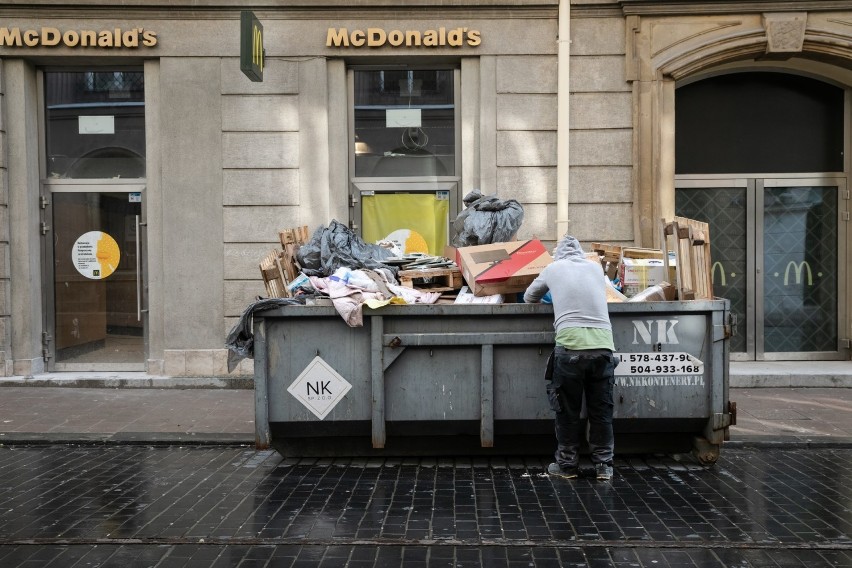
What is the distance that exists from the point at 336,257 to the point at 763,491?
370cm

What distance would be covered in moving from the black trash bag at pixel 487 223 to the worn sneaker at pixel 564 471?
6.91ft

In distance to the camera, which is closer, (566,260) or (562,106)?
(566,260)

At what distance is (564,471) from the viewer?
19.7 feet

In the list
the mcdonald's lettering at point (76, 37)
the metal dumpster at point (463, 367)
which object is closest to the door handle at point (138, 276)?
the mcdonald's lettering at point (76, 37)

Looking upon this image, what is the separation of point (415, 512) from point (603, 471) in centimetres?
153

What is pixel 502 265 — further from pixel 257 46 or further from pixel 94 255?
pixel 94 255

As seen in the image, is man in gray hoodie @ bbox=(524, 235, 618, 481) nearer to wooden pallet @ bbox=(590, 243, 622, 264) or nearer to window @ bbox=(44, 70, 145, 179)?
wooden pallet @ bbox=(590, 243, 622, 264)

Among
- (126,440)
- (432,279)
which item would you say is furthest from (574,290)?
(126,440)

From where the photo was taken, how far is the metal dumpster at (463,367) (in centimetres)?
606

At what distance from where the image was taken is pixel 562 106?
32.3ft

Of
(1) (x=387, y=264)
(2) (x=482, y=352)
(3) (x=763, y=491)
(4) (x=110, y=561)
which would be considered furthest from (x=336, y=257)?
(3) (x=763, y=491)

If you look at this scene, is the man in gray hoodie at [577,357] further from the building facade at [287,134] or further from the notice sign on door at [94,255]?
the notice sign on door at [94,255]

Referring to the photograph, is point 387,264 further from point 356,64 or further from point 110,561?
point 356,64

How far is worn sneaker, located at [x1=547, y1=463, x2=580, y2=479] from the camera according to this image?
19.7 feet
